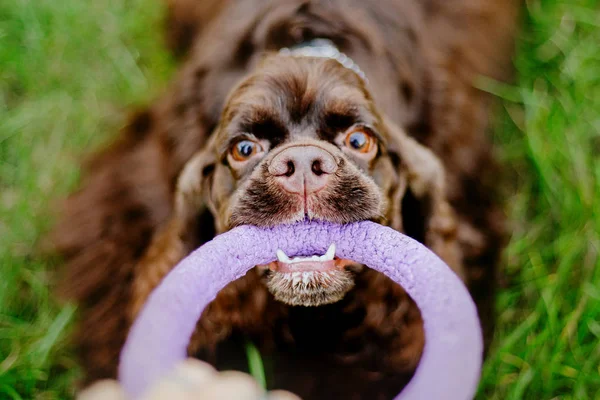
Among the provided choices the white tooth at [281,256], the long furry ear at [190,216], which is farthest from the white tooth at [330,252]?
the long furry ear at [190,216]

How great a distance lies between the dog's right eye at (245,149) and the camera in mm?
2236

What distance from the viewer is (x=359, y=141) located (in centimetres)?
224

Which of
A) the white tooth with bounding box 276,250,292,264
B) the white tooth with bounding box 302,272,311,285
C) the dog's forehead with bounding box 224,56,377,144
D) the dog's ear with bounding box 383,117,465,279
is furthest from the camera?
the dog's ear with bounding box 383,117,465,279

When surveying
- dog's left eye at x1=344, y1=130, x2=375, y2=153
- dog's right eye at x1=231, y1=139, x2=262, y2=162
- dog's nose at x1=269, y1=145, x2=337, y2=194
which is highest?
dog's left eye at x1=344, y1=130, x2=375, y2=153

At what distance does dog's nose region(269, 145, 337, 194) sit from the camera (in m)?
1.87

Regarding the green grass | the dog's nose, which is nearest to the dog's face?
the dog's nose

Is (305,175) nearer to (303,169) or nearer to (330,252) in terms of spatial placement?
(303,169)

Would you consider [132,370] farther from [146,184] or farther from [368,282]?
[146,184]

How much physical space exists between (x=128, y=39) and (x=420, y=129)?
1.92 m

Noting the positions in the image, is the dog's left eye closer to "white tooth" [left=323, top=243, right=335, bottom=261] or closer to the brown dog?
the brown dog

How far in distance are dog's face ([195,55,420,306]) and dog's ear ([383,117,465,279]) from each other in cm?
4

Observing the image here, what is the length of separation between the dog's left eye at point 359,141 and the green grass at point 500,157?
89 cm

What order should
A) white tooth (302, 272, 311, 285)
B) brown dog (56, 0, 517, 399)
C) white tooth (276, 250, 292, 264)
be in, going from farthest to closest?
brown dog (56, 0, 517, 399), white tooth (302, 272, 311, 285), white tooth (276, 250, 292, 264)

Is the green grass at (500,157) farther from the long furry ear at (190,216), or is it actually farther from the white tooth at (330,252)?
the white tooth at (330,252)
